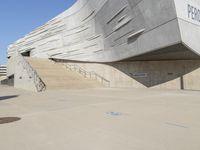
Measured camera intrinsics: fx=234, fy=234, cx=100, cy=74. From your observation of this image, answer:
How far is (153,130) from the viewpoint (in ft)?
17.7

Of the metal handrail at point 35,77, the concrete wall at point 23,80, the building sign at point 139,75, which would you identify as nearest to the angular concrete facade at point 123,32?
the building sign at point 139,75

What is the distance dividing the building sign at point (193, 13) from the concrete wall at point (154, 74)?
17.2 feet

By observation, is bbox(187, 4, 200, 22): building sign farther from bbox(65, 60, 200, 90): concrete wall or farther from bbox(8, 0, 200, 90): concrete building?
bbox(65, 60, 200, 90): concrete wall

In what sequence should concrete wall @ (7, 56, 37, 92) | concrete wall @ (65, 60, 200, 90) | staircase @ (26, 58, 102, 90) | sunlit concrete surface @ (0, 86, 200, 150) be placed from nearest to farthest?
sunlit concrete surface @ (0, 86, 200, 150), concrete wall @ (7, 56, 37, 92), staircase @ (26, 58, 102, 90), concrete wall @ (65, 60, 200, 90)

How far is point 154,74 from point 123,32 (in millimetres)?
5731

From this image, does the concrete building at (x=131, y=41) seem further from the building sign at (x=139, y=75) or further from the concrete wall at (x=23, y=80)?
the concrete wall at (x=23, y=80)

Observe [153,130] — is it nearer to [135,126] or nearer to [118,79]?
[135,126]

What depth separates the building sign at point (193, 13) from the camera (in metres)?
19.1

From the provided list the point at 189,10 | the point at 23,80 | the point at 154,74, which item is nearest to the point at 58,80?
the point at 23,80

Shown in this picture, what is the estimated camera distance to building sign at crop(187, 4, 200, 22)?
750 inches

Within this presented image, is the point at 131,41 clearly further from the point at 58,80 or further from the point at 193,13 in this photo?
the point at 58,80

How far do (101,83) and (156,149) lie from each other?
81.6 feet

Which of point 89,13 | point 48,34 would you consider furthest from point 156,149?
point 48,34

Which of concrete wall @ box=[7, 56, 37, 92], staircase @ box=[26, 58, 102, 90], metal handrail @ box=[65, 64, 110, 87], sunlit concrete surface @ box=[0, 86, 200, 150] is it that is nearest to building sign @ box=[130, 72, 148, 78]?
metal handrail @ box=[65, 64, 110, 87]
